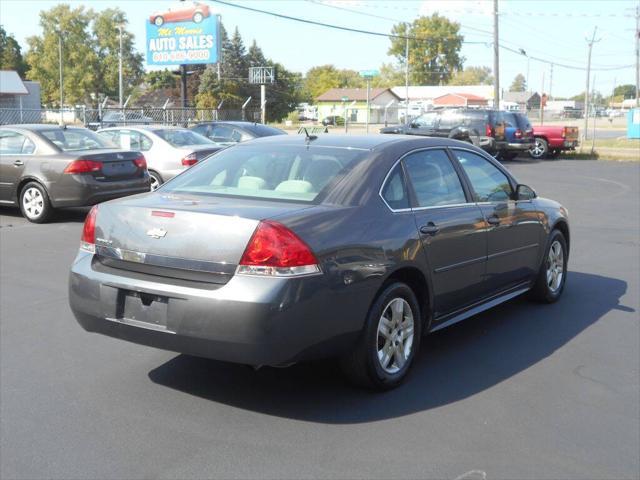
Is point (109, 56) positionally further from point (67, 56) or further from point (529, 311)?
point (529, 311)

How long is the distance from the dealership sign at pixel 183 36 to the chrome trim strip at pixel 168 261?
1163 inches

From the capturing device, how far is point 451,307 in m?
5.40

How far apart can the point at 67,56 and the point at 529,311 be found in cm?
9938

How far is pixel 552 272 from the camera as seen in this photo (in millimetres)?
7066

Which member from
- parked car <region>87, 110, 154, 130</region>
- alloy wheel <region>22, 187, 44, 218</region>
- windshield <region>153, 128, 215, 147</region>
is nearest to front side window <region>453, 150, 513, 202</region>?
alloy wheel <region>22, 187, 44, 218</region>

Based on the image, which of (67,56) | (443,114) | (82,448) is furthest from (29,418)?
(67,56)

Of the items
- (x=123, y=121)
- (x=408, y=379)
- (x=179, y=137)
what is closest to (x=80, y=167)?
(x=179, y=137)

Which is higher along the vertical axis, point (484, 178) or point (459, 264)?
point (484, 178)

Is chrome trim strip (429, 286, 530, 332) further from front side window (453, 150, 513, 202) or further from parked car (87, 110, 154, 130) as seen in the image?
parked car (87, 110, 154, 130)

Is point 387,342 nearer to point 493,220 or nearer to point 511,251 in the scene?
point 493,220

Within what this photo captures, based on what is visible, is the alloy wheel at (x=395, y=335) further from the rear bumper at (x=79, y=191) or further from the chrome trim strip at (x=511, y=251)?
the rear bumper at (x=79, y=191)

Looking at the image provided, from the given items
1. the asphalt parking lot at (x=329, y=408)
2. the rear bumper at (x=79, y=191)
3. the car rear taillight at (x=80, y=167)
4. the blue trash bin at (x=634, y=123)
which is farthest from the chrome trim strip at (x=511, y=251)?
the blue trash bin at (x=634, y=123)

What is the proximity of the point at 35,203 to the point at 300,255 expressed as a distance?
28.5 ft

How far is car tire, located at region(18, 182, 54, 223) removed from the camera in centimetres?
1151
